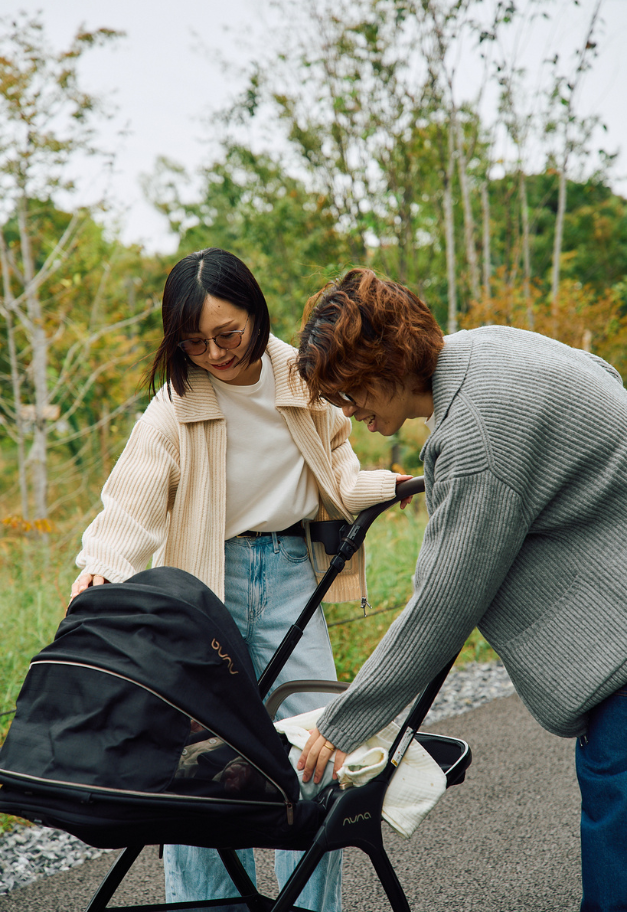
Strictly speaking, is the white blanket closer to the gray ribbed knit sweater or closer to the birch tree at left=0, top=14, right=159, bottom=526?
the gray ribbed knit sweater

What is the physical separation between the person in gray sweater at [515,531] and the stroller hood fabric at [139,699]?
22 cm

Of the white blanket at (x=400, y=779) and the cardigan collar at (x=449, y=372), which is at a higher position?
the cardigan collar at (x=449, y=372)

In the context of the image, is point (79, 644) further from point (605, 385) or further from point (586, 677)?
point (605, 385)

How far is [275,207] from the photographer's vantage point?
10117 millimetres

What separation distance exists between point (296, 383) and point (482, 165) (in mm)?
7380

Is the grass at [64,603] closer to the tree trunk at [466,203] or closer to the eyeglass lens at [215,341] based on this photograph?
the eyeglass lens at [215,341]

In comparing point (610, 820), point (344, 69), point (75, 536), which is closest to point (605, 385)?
point (610, 820)

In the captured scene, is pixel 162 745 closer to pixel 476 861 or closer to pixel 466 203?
pixel 476 861

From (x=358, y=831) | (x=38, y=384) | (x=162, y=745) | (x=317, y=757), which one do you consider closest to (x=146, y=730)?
(x=162, y=745)

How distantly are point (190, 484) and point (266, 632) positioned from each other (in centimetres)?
49

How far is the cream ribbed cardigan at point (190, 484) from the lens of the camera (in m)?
1.96

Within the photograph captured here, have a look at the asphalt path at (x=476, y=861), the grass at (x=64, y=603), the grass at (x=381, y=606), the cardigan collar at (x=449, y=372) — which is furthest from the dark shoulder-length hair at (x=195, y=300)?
the grass at (x=381, y=606)

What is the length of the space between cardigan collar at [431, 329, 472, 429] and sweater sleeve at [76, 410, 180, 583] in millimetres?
802

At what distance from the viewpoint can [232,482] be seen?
7.13ft
